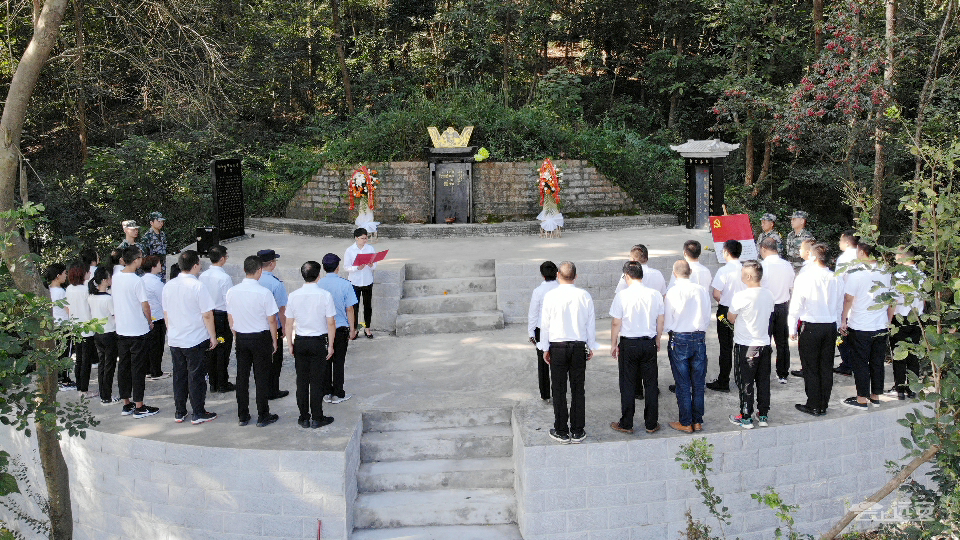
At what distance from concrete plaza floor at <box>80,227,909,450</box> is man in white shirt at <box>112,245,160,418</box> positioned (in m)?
0.17

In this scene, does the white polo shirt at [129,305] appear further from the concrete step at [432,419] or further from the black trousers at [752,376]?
the black trousers at [752,376]

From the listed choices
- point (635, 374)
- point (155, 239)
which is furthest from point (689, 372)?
point (155, 239)

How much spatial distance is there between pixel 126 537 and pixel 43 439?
3.24ft

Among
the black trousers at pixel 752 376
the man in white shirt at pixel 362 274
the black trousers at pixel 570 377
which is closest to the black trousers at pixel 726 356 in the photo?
the black trousers at pixel 752 376

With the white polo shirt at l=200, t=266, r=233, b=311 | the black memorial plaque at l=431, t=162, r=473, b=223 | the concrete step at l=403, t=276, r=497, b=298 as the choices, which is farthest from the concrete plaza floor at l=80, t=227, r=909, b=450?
A: the black memorial plaque at l=431, t=162, r=473, b=223

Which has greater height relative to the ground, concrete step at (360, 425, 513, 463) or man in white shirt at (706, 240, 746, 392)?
man in white shirt at (706, 240, 746, 392)

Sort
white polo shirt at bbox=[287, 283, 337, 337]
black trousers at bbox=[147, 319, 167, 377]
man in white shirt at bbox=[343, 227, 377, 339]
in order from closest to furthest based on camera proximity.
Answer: white polo shirt at bbox=[287, 283, 337, 337], black trousers at bbox=[147, 319, 167, 377], man in white shirt at bbox=[343, 227, 377, 339]

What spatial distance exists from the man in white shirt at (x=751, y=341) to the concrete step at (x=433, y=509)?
2.02 meters

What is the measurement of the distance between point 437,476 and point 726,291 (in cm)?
313

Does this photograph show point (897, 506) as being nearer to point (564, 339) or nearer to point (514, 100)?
point (564, 339)

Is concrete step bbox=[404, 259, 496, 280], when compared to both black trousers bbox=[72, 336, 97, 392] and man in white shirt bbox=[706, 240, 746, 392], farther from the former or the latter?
black trousers bbox=[72, 336, 97, 392]

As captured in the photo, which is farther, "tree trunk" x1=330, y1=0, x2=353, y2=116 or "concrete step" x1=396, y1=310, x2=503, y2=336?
"tree trunk" x1=330, y1=0, x2=353, y2=116

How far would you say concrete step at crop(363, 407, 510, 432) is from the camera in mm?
6500

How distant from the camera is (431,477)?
6102mm
